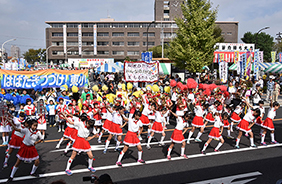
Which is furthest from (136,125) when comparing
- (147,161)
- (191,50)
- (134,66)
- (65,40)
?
(65,40)

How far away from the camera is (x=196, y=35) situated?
21344 mm

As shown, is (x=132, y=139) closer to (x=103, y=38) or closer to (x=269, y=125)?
(x=269, y=125)

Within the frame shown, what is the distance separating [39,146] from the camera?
8.30 meters

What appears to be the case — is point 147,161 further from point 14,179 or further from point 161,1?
point 161,1

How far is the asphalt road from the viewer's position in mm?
5793

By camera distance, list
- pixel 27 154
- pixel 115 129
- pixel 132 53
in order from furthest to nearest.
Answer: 1. pixel 132 53
2. pixel 115 129
3. pixel 27 154

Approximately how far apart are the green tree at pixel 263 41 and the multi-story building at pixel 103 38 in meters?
23.0

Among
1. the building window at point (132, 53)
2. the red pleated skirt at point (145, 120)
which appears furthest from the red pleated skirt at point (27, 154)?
the building window at point (132, 53)

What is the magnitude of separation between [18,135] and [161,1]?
2985 inches

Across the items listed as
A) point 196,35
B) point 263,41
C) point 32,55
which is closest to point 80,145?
point 196,35

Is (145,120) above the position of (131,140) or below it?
above

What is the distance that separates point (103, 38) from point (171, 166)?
64105mm

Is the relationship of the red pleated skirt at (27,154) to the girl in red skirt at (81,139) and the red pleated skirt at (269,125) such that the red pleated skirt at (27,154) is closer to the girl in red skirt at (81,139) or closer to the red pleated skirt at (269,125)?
the girl in red skirt at (81,139)

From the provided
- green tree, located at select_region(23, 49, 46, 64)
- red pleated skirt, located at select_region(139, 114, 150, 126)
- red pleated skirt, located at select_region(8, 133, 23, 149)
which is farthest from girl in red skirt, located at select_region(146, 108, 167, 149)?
green tree, located at select_region(23, 49, 46, 64)
